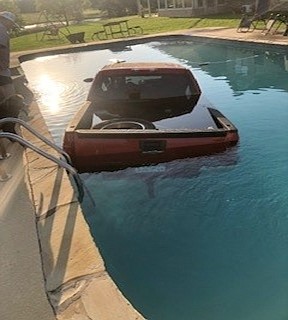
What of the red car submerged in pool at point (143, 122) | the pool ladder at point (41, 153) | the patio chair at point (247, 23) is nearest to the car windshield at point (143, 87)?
the red car submerged in pool at point (143, 122)

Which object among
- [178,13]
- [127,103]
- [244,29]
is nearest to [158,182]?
[127,103]

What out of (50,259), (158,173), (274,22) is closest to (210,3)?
(274,22)

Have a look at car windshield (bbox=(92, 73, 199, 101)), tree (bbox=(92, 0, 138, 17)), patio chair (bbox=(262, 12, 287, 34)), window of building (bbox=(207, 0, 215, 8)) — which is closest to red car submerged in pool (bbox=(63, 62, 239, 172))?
car windshield (bbox=(92, 73, 199, 101))

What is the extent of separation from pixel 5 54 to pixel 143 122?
3059 mm

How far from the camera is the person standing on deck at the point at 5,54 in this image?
7184 millimetres

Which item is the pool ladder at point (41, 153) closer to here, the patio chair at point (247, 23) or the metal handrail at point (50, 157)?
the metal handrail at point (50, 157)

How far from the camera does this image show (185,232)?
583 cm

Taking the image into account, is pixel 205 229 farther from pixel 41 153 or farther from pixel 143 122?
pixel 41 153

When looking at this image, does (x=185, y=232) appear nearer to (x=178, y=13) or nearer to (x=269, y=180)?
(x=269, y=180)

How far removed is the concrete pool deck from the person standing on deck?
2.53 meters

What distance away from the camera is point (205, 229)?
234 inches

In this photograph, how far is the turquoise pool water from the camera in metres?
4.62

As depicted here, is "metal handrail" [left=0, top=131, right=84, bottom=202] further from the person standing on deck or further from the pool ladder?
the person standing on deck

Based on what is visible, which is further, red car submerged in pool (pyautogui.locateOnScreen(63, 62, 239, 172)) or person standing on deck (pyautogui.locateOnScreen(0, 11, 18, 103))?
person standing on deck (pyautogui.locateOnScreen(0, 11, 18, 103))
